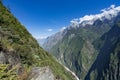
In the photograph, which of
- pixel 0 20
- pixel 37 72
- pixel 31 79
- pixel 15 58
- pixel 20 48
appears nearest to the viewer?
pixel 31 79

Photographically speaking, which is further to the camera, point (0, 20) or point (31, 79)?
point (0, 20)

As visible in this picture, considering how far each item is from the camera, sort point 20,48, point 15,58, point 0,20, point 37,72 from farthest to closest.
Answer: point 0,20, point 20,48, point 15,58, point 37,72

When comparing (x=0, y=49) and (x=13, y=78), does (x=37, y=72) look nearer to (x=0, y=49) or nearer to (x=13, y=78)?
(x=0, y=49)

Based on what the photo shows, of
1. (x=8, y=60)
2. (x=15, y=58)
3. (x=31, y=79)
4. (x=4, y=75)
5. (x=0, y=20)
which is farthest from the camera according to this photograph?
A: (x=0, y=20)

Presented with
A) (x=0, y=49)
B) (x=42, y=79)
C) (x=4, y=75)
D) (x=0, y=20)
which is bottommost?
(x=42, y=79)

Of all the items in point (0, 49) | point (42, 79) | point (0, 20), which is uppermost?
point (0, 20)

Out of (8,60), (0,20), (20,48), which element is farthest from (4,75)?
(0,20)

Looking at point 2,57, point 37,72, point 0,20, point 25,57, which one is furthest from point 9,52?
point 0,20

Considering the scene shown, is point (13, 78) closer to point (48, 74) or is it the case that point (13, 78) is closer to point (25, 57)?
point (48, 74)

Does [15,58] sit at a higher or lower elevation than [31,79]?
higher
